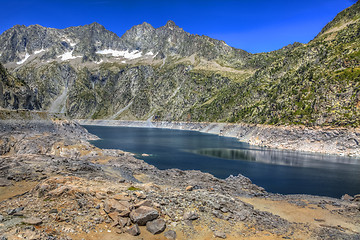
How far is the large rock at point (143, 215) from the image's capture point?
71.8 ft

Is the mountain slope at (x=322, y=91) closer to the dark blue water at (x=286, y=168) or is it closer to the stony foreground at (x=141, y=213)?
the dark blue water at (x=286, y=168)

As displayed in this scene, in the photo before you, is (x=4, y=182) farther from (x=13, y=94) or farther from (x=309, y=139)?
(x=309, y=139)

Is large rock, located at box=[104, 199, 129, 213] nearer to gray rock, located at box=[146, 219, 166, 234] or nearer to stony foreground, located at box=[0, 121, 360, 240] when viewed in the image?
stony foreground, located at box=[0, 121, 360, 240]

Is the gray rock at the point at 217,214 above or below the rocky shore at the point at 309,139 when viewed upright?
below

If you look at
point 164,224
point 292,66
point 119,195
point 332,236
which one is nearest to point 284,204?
point 332,236

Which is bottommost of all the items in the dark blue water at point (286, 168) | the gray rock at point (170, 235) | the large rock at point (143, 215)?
the dark blue water at point (286, 168)

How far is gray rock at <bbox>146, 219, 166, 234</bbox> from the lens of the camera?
21.5 meters

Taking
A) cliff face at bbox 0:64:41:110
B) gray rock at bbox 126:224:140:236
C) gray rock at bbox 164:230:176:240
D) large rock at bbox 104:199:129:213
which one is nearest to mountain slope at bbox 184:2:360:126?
gray rock at bbox 164:230:176:240

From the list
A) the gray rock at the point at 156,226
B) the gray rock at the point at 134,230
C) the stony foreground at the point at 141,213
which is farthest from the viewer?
the gray rock at the point at 156,226

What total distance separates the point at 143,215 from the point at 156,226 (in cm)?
153

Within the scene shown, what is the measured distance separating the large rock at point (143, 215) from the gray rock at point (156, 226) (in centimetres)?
45

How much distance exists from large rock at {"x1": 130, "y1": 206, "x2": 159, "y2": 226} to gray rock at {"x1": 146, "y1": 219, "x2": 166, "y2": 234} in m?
0.45

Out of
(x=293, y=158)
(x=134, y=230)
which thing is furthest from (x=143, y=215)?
(x=293, y=158)

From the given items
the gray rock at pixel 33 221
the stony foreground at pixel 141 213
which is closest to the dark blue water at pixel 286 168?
the stony foreground at pixel 141 213
